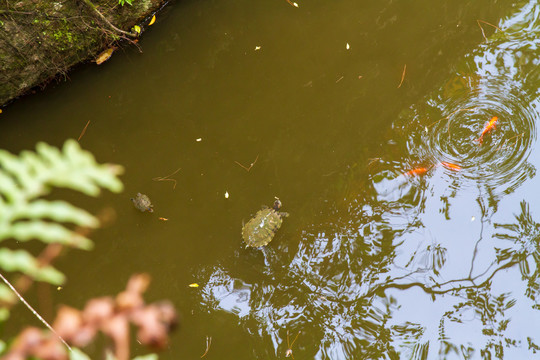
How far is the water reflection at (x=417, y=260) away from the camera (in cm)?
379

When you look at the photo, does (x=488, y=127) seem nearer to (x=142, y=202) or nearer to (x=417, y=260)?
(x=417, y=260)

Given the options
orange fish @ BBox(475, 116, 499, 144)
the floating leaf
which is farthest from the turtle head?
the floating leaf

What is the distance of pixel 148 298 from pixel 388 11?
4074 mm

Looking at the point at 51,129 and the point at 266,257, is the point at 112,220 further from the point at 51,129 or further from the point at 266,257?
the point at 266,257

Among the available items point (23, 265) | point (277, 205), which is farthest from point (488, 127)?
point (23, 265)

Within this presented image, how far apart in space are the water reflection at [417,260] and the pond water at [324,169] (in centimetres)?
→ 1

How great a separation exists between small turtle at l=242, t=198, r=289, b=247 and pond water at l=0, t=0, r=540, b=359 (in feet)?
0.44

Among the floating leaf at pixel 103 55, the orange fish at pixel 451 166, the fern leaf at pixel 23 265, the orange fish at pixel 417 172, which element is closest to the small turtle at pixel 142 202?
the floating leaf at pixel 103 55

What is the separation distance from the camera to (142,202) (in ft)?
Answer: 13.4

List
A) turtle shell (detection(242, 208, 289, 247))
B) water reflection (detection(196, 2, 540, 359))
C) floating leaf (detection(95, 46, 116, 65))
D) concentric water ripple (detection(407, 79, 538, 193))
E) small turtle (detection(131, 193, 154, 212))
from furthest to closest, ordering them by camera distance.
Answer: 1. floating leaf (detection(95, 46, 116, 65))
2. concentric water ripple (detection(407, 79, 538, 193))
3. small turtle (detection(131, 193, 154, 212))
4. turtle shell (detection(242, 208, 289, 247))
5. water reflection (detection(196, 2, 540, 359))

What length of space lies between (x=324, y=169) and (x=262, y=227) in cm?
94

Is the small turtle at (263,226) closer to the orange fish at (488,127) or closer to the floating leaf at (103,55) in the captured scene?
the orange fish at (488,127)

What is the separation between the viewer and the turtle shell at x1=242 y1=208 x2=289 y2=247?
3935 mm

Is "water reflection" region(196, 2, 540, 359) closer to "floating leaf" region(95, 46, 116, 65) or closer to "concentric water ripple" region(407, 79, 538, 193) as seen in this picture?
"concentric water ripple" region(407, 79, 538, 193)
